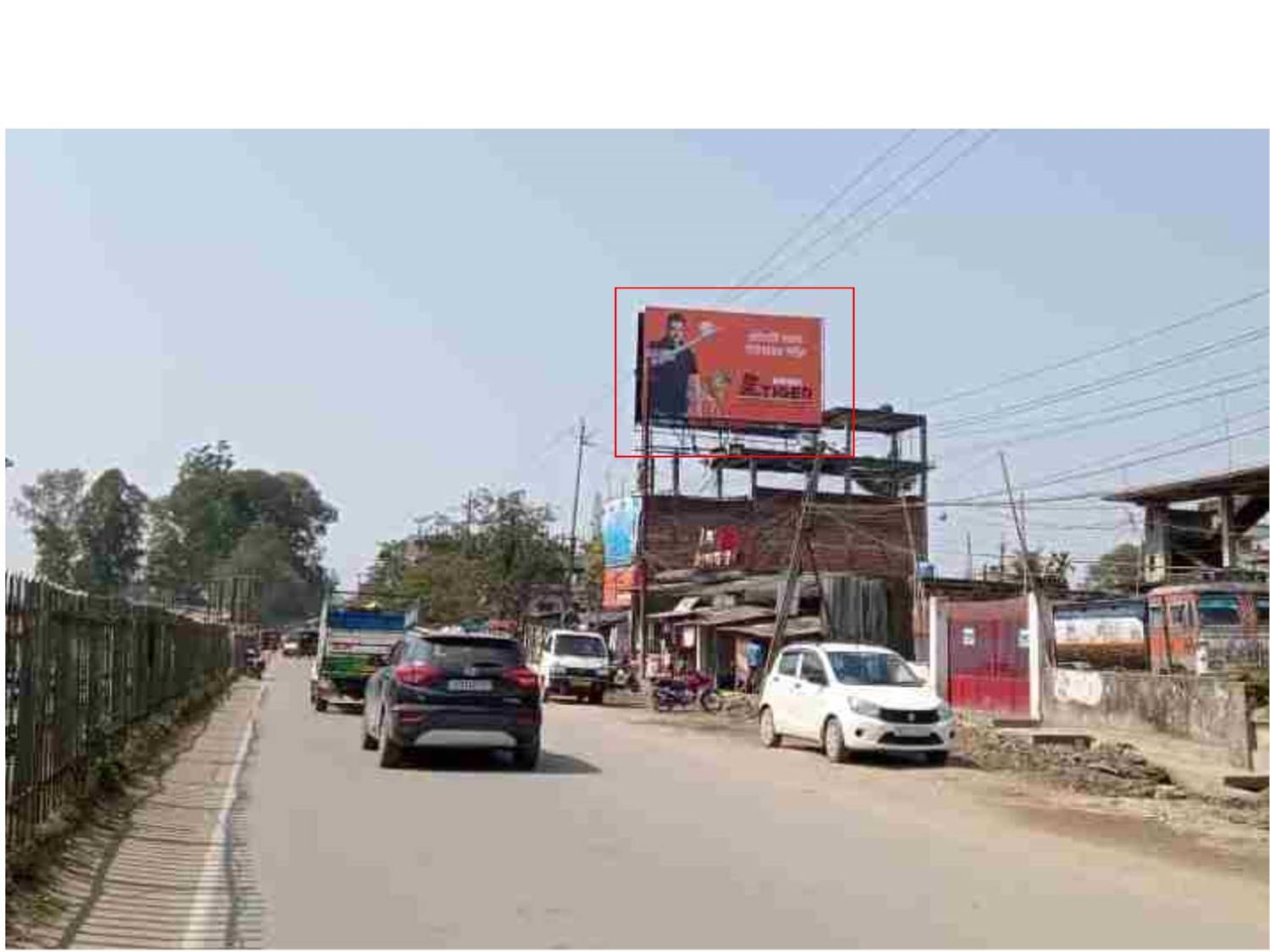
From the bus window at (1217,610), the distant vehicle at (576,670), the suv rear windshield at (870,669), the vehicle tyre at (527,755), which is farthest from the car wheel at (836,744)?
the distant vehicle at (576,670)

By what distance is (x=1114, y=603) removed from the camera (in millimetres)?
25094

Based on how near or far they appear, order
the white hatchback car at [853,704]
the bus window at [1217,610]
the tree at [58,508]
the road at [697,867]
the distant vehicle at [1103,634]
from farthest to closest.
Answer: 1. the tree at [58,508]
2. the bus window at [1217,610]
3. the distant vehicle at [1103,634]
4. the white hatchback car at [853,704]
5. the road at [697,867]

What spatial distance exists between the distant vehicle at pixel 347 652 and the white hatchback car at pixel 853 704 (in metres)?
9.54

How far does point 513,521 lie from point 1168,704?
4309cm

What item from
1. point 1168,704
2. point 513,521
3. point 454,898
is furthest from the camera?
point 513,521

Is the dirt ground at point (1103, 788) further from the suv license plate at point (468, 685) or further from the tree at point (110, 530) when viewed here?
the tree at point (110, 530)

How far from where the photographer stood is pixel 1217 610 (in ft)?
84.9

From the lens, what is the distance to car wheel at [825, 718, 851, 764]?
17.8 metres

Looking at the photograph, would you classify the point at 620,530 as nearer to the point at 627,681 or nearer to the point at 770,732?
the point at 627,681

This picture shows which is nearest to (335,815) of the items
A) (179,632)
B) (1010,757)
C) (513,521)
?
→ (1010,757)

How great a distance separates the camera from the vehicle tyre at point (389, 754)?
1534 centimetres

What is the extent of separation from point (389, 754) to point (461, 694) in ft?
3.64

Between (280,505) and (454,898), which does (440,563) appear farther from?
(280,505)

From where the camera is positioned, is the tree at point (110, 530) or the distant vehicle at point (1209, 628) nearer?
the distant vehicle at point (1209, 628)
